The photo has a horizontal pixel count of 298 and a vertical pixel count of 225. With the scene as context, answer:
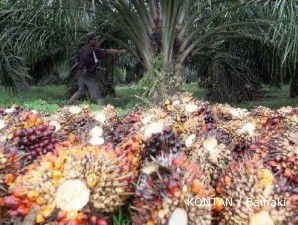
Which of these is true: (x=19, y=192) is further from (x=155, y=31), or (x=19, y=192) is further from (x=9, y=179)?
(x=155, y=31)

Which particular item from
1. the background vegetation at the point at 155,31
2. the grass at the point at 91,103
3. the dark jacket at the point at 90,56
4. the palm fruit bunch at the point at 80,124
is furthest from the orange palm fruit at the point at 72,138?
the dark jacket at the point at 90,56

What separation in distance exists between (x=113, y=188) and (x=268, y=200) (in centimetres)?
44

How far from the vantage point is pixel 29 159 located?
1521mm

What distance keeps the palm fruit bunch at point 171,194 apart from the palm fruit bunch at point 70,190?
88 mm

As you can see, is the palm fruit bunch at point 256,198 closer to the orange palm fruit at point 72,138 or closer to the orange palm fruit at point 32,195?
the orange palm fruit at point 32,195

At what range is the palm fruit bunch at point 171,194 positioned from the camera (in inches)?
42.5

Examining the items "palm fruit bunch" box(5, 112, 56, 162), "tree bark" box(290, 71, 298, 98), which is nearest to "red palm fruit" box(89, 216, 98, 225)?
"palm fruit bunch" box(5, 112, 56, 162)

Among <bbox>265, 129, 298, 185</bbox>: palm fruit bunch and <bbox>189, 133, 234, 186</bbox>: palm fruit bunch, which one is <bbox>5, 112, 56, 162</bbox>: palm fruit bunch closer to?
<bbox>189, 133, 234, 186</bbox>: palm fruit bunch

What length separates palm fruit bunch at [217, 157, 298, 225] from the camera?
1062mm

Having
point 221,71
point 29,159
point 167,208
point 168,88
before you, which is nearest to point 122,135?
point 29,159

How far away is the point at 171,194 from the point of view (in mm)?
1099

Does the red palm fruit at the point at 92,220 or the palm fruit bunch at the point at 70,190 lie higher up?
the palm fruit bunch at the point at 70,190

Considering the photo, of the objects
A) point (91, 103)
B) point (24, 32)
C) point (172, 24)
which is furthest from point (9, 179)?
point (91, 103)

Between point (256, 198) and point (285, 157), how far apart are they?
0.83 ft
